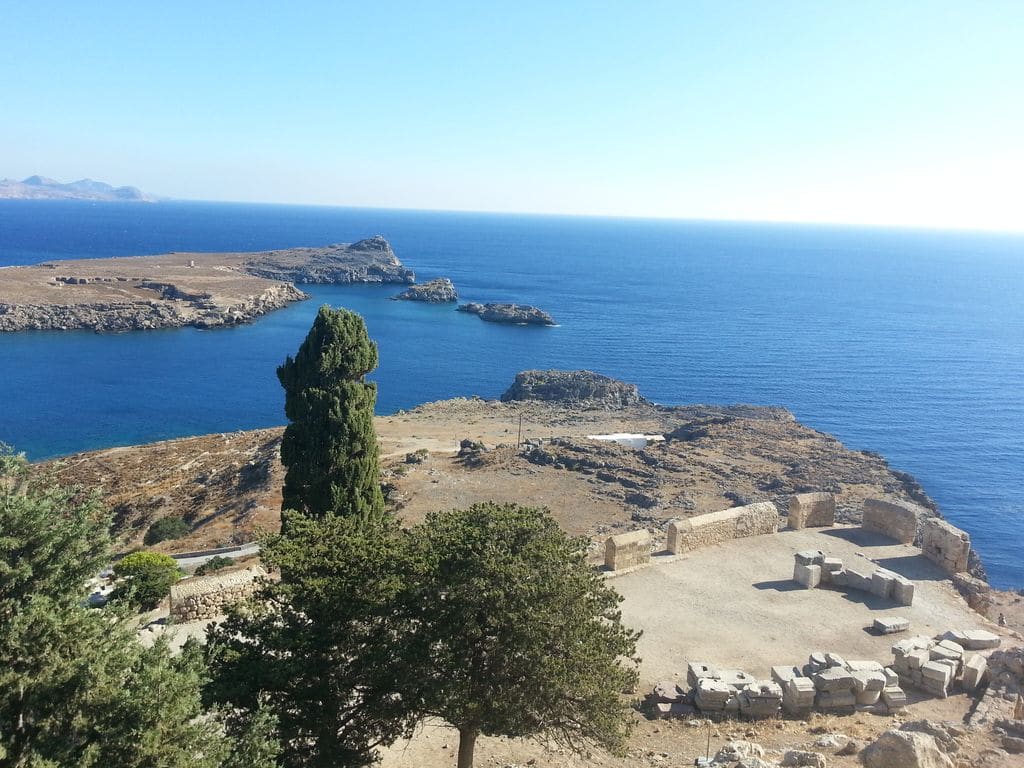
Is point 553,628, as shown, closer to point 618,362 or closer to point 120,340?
point 618,362

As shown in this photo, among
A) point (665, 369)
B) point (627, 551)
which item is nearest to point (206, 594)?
point (627, 551)

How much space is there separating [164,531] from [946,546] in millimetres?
32003

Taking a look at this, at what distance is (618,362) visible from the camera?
98500mm

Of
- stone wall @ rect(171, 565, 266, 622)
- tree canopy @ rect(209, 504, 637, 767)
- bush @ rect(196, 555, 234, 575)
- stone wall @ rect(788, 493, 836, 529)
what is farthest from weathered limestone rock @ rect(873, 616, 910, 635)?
bush @ rect(196, 555, 234, 575)

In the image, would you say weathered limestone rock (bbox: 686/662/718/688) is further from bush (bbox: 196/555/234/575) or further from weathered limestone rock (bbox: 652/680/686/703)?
bush (bbox: 196/555/234/575)

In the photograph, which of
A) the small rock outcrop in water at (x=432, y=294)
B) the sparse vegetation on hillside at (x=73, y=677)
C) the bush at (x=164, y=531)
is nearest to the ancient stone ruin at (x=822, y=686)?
the sparse vegetation on hillside at (x=73, y=677)

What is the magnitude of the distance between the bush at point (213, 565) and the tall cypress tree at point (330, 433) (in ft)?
9.10

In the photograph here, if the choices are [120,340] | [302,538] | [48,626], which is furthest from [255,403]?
[48,626]

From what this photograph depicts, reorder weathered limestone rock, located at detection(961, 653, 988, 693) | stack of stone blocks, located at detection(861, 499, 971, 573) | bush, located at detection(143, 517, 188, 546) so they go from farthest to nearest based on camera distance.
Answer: bush, located at detection(143, 517, 188, 546) < stack of stone blocks, located at detection(861, 499, 971, 573) < weathered limestone rock, located at detection(961, 653, 988, 693)

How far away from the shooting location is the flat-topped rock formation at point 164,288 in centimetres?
11033

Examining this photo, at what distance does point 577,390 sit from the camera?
7562 centimetres

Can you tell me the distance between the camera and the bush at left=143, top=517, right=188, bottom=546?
33406mm

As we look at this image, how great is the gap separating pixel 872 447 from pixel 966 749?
55.2 metres

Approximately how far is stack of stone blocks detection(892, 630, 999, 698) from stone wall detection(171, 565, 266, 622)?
55.9 feet
